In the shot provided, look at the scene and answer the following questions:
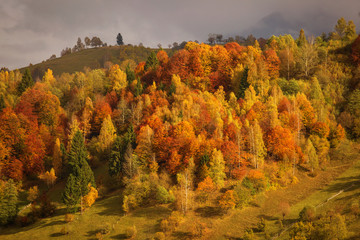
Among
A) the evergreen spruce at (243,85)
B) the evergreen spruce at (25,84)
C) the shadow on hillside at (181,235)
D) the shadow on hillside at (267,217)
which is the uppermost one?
the evergreen spruce at (25,84)

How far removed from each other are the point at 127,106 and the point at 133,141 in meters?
27.9

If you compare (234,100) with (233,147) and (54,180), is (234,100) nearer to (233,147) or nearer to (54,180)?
(233,147)

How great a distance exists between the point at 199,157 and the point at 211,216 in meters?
14.7

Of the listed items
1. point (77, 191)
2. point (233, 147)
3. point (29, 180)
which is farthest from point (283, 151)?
point (29, 180)

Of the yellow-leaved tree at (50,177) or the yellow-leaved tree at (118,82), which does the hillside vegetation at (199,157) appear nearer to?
the yellow-leaved tree at (50,177)

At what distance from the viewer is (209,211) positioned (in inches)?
2180

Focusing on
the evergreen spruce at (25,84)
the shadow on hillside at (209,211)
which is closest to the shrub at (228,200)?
the shadow on hillside at (209,211)

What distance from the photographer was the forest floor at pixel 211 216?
50.7 meters

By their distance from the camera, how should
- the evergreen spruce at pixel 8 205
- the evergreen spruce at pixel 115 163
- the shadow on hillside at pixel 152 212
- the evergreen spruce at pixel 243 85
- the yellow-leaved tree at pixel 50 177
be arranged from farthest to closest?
the evergreen spruce at pixel 243 85 < the yellow-leaved tree at pixel 50 177 < the evergreen spruce at pixel 115 163 < the evergreen spruce at pixel 8 205 < the shadow on hillside at pixel 152 212

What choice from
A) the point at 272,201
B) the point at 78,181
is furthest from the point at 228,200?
the point at 78,181

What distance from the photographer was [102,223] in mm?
54625

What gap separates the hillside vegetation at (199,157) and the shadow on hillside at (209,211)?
20cm

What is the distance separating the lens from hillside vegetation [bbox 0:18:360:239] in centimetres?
5300

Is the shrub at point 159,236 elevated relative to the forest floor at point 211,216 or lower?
lower
